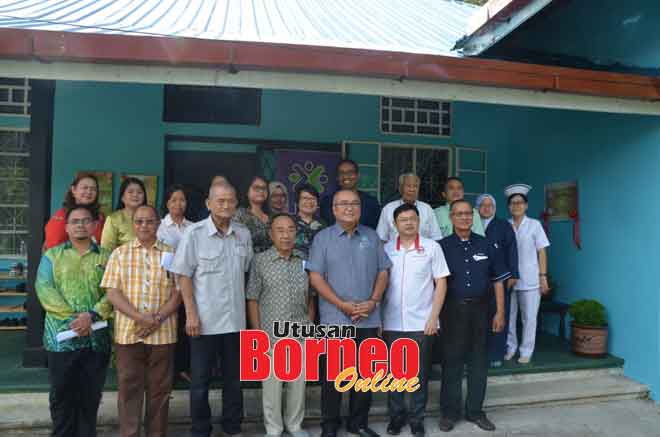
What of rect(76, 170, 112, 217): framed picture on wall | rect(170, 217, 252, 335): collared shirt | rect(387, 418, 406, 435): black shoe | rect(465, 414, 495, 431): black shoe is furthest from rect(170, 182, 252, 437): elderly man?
rect(76, 170, 112, 217): framed picture on wall

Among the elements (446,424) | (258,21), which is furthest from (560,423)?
(258,21)

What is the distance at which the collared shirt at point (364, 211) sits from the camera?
3.93 meters

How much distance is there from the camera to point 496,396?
3.96 m

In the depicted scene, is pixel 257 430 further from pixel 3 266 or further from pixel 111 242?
pixel 3 266

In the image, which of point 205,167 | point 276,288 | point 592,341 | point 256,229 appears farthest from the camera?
point 205,167

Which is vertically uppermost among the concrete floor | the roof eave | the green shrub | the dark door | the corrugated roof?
the corrugated roof

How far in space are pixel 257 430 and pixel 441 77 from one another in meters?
2.90

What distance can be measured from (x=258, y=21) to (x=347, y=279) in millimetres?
2986

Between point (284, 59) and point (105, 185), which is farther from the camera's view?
point (105, 185)

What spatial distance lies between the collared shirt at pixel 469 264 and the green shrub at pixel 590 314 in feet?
5.52

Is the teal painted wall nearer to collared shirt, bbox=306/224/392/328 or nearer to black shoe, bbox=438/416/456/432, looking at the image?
black shoe, bbox=438/416/456/432

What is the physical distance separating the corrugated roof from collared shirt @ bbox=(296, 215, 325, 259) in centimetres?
137

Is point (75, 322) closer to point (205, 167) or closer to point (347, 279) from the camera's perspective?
point (347, 279)

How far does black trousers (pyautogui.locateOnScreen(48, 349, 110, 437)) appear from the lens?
9.14ft
